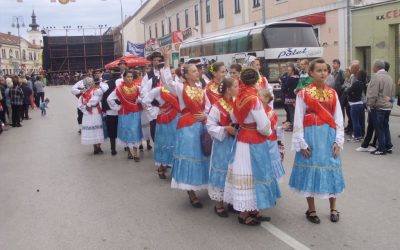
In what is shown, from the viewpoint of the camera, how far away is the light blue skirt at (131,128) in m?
9.52

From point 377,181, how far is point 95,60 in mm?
36902

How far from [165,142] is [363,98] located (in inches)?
207

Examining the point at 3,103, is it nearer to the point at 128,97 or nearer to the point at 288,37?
the point at 128,97

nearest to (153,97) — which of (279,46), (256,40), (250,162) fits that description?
(250,162)

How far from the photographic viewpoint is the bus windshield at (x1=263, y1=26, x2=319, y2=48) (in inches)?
717

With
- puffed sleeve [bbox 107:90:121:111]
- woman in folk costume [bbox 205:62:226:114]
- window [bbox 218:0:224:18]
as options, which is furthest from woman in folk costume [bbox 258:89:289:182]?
window [bbox 218:0:224:18]

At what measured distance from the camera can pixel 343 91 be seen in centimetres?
1167

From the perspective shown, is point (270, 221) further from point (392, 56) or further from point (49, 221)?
point (392, 56)

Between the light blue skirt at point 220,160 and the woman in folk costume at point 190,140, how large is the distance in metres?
0.35

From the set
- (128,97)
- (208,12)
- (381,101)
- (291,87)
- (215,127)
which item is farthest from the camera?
(208,12)

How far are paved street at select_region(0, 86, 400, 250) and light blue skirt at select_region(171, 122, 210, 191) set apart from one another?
35 cm

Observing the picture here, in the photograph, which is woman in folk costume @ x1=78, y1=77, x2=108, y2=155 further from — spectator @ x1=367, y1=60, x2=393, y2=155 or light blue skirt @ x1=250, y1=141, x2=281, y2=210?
light blue skirt @ x1=250, y1=141, x2=281, y2=210

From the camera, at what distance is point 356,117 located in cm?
1048

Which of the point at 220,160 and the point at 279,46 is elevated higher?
the point at 279,46
